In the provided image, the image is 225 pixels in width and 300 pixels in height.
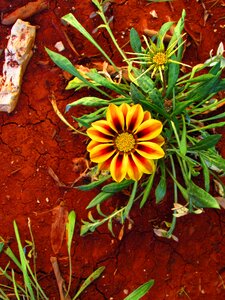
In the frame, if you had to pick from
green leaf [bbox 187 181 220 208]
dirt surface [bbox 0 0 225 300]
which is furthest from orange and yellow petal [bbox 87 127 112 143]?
dirt surface [bbox 0 0 225 300]

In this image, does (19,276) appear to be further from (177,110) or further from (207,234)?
(177,110)

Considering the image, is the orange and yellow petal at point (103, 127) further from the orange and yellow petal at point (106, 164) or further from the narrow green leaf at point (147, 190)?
the narrow green leaf at point (147, 190)

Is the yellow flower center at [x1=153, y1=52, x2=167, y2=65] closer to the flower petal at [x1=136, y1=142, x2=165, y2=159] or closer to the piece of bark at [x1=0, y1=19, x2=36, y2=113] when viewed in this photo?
the flower petal at [x1=136, y1=142, x2=165, y2=159]

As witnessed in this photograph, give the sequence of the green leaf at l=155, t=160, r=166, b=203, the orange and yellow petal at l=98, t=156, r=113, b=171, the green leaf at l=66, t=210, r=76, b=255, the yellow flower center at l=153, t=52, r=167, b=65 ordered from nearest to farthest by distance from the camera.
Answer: the yellow flower center at l=153, t=52, r=167, b=65
the orange and yellow petal at l=98, t=156, r=113, b=171
the green leaf at l=155, t=160, r=166, b=203
the green leaf at l=66, t=210, r=76, b=255

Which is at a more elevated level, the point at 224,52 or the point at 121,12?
the point at 121,12

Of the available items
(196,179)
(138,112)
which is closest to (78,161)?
(196,179)

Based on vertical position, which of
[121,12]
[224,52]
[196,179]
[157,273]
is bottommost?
[157,273]

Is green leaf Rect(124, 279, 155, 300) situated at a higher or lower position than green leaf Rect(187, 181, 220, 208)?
lower
